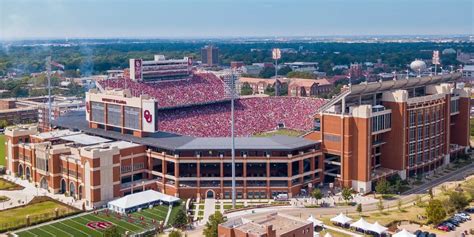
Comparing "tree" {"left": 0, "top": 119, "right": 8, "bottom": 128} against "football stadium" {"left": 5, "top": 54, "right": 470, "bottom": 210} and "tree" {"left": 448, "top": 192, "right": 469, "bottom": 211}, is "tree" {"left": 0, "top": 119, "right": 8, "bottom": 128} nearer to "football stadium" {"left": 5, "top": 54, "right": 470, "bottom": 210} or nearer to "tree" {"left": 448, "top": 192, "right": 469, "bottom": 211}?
"football stadium" {"left": 5, "top": 54, "right": 470, "bottom": 210}

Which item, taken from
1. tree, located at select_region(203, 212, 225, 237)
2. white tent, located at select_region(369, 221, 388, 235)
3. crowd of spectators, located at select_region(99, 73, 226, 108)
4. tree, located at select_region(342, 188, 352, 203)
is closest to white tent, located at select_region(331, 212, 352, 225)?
white tent, located at select_region(369, 221, 388, 235)

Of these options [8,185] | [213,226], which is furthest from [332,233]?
[8,185]

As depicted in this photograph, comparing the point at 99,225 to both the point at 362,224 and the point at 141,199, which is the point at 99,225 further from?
the point at 362,224

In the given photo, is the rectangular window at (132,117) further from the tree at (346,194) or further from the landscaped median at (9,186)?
the tree at (346,194)

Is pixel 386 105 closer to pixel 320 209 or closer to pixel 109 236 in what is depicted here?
pixel 320 209

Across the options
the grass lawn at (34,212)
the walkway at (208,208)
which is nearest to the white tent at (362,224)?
the walkway at (208,208)

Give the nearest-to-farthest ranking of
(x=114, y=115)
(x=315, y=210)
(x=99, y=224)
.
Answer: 1. (x=99, y=224)
2. (x=315, y=210)
3. (x=114, y=115)
